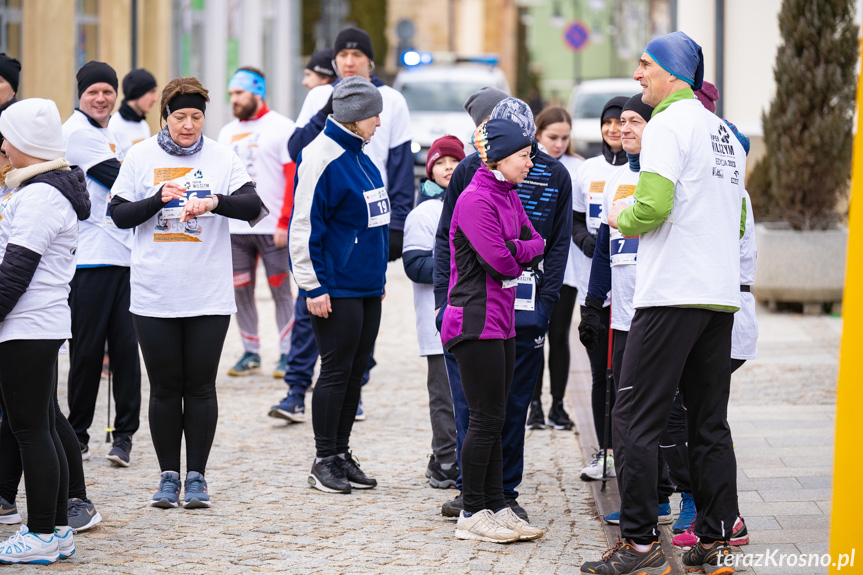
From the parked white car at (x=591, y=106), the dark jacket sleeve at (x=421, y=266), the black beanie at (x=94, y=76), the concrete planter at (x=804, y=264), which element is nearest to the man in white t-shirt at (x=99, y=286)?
the black beanie at (x=94, y=76)

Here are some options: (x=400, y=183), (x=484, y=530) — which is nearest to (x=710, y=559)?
(x=484, y=530)

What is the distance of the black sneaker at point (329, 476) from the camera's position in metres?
6.48

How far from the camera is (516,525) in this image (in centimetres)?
559

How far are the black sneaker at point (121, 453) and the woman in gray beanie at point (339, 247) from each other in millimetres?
1126

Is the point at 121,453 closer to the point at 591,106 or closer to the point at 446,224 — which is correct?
the point at 446,224

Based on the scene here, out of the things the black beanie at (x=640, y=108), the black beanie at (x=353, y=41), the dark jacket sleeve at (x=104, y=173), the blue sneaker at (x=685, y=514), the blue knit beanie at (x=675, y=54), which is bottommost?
the blue sneaker at (x=685, y=514)

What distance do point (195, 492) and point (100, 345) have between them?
4.03 ft

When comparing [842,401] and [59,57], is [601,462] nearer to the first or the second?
[842,401]

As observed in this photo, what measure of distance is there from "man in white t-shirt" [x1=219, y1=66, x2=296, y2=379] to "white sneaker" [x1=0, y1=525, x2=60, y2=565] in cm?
437

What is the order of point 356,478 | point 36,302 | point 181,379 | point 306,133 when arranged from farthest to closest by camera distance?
1. point 306,133
2. point 356,478
3. point 181,379
4. point 36,302

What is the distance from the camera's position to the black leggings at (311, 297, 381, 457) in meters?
6.44

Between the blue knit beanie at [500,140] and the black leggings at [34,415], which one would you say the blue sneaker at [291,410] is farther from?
the blue knit beanie at [500,140]

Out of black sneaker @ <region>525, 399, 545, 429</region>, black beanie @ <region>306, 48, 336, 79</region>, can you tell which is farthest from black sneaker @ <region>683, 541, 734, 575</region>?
black beanie @ <region>306, 48, 336, 79</region>

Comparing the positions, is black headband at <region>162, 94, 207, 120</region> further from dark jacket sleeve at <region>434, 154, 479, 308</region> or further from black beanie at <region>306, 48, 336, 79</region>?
black beanie at <region>306, 48, 336, 79</region>
